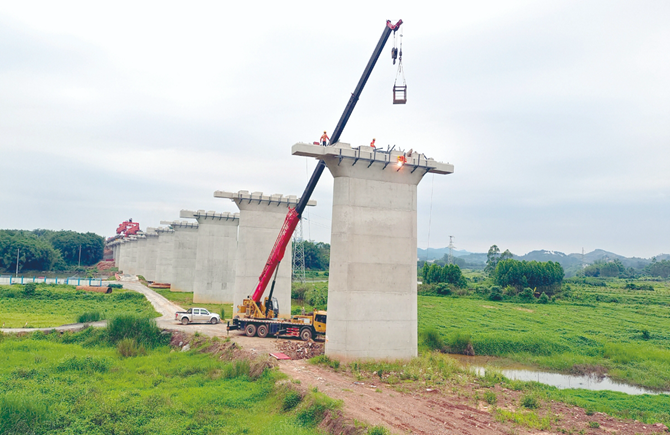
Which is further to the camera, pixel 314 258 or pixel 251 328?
pixel 314 258

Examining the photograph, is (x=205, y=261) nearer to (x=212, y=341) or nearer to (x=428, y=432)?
(x=212, y=341)

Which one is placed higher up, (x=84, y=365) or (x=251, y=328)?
(x=251, y=328)

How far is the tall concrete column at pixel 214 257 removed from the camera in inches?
2128

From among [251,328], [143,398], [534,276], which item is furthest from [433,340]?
[534,276]

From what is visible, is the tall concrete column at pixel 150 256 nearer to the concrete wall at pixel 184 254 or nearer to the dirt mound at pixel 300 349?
the concrete wall at pixel 184 254

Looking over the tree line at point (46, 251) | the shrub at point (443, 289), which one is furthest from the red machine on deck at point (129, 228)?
the shrub at point (443, 289)

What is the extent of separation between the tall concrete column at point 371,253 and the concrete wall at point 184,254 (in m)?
43.4

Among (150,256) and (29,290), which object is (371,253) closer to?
(29,290)

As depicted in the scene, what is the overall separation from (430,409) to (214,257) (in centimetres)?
4159

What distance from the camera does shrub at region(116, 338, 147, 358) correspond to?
27164 mm

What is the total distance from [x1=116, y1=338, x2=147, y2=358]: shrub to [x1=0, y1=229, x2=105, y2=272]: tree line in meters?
80.3

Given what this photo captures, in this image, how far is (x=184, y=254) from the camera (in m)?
65.2

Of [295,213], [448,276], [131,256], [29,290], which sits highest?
[295,213]

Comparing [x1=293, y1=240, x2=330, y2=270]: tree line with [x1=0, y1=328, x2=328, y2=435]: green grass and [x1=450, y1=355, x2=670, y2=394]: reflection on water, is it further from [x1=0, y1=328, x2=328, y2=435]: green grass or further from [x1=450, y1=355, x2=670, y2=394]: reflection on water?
[x1=0, y1=328, x2=328, y2=435]: green grass
